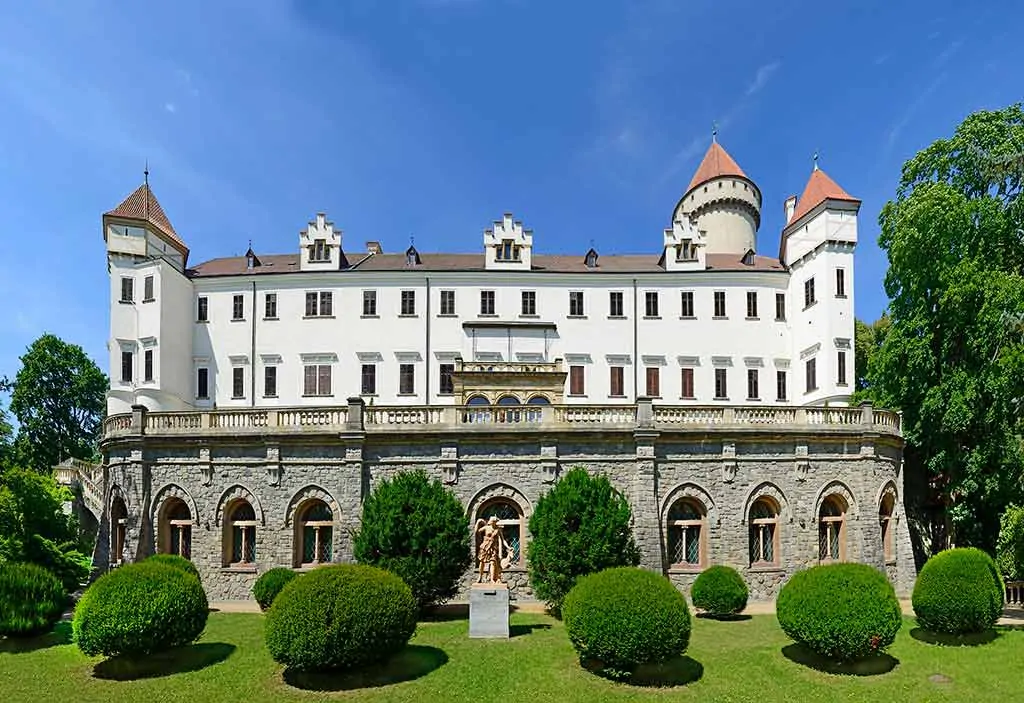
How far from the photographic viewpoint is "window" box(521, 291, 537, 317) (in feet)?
131

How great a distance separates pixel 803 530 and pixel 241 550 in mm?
19506

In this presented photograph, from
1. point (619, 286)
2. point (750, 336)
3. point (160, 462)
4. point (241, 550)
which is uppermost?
point (619, 286)

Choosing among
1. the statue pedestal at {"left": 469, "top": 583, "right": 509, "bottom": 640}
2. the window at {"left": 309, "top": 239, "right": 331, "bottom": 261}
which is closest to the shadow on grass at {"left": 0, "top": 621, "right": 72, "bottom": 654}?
Result: the statue pedestal at {"left": 469, "top": 583, "right": 509, "bottom": 640}

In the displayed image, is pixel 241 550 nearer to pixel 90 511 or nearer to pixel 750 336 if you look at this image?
pixel 90 511

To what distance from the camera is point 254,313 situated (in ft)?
131

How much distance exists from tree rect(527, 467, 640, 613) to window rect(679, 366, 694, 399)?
65.3 ft

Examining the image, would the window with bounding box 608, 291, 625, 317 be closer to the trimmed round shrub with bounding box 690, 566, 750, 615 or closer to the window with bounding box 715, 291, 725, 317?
the window with bounding box 715, 291, 725, 317

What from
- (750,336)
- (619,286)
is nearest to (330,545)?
(619,286)

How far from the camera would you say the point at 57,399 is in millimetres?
54000

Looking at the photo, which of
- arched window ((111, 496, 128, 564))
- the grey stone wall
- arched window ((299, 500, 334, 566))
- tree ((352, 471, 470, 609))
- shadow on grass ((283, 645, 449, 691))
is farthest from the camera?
arched window ((111, 496, 128, 564))

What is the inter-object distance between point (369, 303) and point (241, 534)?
19265 millimetres

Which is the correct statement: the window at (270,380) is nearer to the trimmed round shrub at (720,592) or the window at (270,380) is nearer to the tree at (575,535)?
A: the tree at (575,535)

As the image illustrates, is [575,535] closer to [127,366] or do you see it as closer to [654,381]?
[654,381]

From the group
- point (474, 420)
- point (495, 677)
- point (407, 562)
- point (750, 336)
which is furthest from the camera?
point (750, 336)
